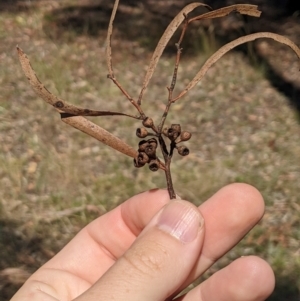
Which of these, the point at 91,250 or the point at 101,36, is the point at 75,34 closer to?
the point at 101,36

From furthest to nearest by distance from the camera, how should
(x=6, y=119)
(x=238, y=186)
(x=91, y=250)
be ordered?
(x=6, y=119) → (x=91, y=250) → (x=238, y=186)

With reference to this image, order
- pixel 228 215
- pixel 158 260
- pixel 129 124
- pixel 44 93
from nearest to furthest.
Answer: pixel 44 93 < pixel 158 260 < pixel 228 215 < pixel 129 124

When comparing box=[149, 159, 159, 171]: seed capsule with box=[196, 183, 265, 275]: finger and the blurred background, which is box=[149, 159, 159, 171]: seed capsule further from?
the blurred background

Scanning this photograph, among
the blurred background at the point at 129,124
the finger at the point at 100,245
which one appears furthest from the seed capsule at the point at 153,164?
the blurred background at the point at 129,124

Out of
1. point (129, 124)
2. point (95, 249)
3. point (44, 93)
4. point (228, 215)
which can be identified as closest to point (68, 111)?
point (44, 93)

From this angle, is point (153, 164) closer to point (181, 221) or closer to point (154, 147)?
point (154, 147)

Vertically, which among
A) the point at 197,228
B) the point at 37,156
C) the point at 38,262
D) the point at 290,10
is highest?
the point at 290,10

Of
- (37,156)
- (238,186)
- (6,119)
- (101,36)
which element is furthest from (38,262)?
(101,36)

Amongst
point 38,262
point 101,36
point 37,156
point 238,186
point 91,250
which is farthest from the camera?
point 101,36
